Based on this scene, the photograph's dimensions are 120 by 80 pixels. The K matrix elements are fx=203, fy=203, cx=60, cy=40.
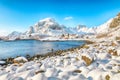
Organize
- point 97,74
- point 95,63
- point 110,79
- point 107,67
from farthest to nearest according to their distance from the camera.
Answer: point 95,63 → point 107,67 → point 97,74 → point 110,79

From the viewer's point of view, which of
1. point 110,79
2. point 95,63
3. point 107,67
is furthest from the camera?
point 95,63

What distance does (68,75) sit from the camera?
12766 mm

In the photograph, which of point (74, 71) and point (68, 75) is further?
point (74, 71)

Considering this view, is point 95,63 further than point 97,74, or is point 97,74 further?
point 95,63

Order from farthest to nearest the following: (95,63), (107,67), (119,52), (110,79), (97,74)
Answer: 1. (119,52)
2. (95,63)
3. (107,67)
4. (97,74)
5. (110,79)

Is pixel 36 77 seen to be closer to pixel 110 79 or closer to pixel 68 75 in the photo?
pixel 68 75

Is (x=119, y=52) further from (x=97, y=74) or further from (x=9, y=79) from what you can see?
(x=9, y=79)

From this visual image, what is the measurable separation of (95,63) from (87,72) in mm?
3271

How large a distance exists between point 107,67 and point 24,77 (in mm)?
5863

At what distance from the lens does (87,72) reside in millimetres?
13195

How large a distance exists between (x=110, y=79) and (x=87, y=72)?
8.51 ft

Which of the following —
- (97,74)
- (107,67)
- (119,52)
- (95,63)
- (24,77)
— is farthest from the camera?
(119,52)

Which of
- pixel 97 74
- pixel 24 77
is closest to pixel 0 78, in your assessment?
pixel 24 77

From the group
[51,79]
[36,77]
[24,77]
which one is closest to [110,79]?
[51,79]
